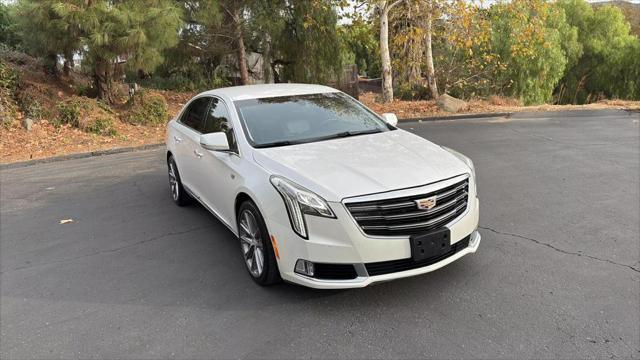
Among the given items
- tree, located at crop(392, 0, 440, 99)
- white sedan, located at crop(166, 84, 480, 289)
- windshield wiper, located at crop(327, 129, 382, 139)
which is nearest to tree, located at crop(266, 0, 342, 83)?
tree, located at crop(392, 0, 440, 99)

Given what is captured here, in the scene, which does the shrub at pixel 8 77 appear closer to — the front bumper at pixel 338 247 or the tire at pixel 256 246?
the tire at pixel 256 246

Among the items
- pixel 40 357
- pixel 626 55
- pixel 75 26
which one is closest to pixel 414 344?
pixel 40 357

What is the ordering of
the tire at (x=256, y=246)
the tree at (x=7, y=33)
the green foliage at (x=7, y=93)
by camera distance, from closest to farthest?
1. the tire at (x=256, y=246)
2. the green foliage at (x=7, y=93)
3. the tree at (x=7, y=33)

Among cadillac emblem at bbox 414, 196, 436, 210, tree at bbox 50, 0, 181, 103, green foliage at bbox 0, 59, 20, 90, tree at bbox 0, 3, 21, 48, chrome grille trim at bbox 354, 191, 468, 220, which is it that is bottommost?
chrome grille trim at bbox 354, 191, 468, 220

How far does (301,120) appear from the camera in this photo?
15.4 ft

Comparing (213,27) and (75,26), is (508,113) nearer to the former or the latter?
(213,27)

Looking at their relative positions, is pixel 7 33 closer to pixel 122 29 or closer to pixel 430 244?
pixel 122 29

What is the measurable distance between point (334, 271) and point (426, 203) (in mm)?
814

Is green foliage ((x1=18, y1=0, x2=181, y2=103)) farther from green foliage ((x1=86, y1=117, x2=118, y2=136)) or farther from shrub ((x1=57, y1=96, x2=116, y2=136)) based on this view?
green foliage ((x1=86, y1=117, x2=118, y2=136))

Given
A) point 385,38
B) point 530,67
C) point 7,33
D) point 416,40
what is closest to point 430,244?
point 385,38

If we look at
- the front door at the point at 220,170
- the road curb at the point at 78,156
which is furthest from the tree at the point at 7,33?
the front door at the point at 220,170

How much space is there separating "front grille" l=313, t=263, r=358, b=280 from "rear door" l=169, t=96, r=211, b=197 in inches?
87.9

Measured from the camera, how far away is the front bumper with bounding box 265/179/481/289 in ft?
10.8

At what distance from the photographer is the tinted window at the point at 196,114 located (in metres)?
5.45
